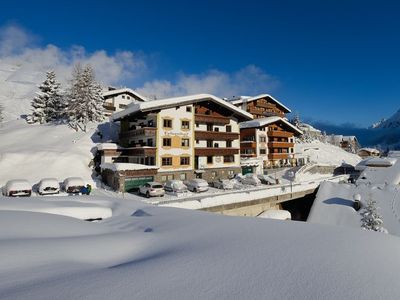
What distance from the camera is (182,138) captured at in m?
34.7

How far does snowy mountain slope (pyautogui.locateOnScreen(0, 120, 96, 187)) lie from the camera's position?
99.7 feet

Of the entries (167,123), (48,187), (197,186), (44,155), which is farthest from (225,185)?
(44,155)

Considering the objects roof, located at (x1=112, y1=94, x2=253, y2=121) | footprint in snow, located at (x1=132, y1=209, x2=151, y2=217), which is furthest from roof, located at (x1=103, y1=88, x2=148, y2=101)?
footprint in snow, located at (x1=132, y1=209, x2=151, y2=217)

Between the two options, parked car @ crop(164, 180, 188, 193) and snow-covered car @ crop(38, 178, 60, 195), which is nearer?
snow-covered car @ crop(38, 178, 60, 195)

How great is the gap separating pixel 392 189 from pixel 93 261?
125 feet

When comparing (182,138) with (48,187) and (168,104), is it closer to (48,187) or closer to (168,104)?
(168,104)

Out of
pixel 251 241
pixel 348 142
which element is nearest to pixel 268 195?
pixel 251 241

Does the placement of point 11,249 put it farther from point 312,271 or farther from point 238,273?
point 312,271

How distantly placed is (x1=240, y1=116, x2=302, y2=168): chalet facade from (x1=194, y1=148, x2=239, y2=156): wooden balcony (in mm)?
9807

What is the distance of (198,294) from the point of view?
349cm

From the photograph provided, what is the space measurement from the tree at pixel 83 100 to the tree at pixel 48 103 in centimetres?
534

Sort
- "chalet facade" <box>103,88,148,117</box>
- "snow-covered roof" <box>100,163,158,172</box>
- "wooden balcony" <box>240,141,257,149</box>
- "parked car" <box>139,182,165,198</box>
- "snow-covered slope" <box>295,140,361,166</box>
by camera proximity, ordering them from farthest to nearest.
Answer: "snow-covered slope" <box>295,140,361,166</box>
"chalet facade" <box>103,88,148,117</box>
"wooden balcony" <box>240,141,257,149</box>
"snow-covered roof" <box>100,163,158,172</box>
"parked car" <box>139,182,165,198</box>

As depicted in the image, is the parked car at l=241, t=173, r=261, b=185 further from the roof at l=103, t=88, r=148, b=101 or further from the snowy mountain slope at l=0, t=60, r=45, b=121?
the snowy mountain slope at l=0, t=60, r=45, b=121

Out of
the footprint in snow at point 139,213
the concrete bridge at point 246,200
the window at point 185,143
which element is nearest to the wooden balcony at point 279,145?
the concrete bridge at point 246,200
